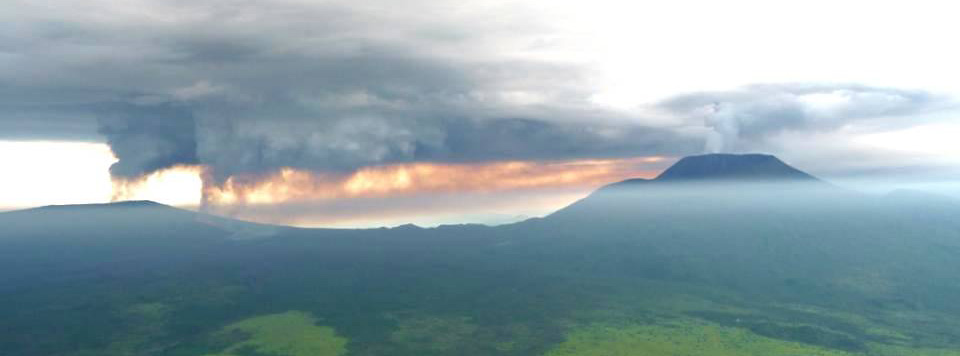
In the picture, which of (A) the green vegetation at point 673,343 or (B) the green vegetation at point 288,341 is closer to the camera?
(A) the green vegetation at point 673,343

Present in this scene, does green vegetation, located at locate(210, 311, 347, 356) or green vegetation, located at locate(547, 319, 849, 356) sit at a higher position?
green vegetation, located at locate(547, 319, 849, 356)

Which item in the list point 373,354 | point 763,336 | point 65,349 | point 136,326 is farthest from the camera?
point 136,326

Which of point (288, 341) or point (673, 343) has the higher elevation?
point (673, 343)

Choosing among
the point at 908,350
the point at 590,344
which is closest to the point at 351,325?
the point at 590,344

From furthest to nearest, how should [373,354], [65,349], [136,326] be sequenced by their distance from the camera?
→ [136,326] < [65,349] < [373,354]

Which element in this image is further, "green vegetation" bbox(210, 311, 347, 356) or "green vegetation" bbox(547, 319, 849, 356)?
"green vegetation" bbox(210, 311, 347, 356)

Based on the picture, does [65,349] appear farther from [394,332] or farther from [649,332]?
[649,332]

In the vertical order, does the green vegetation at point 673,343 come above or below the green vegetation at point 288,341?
above

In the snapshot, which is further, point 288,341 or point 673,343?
point 288,341

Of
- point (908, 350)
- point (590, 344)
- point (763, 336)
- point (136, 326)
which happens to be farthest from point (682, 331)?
point (136, 326)

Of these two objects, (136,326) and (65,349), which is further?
(136,326)
